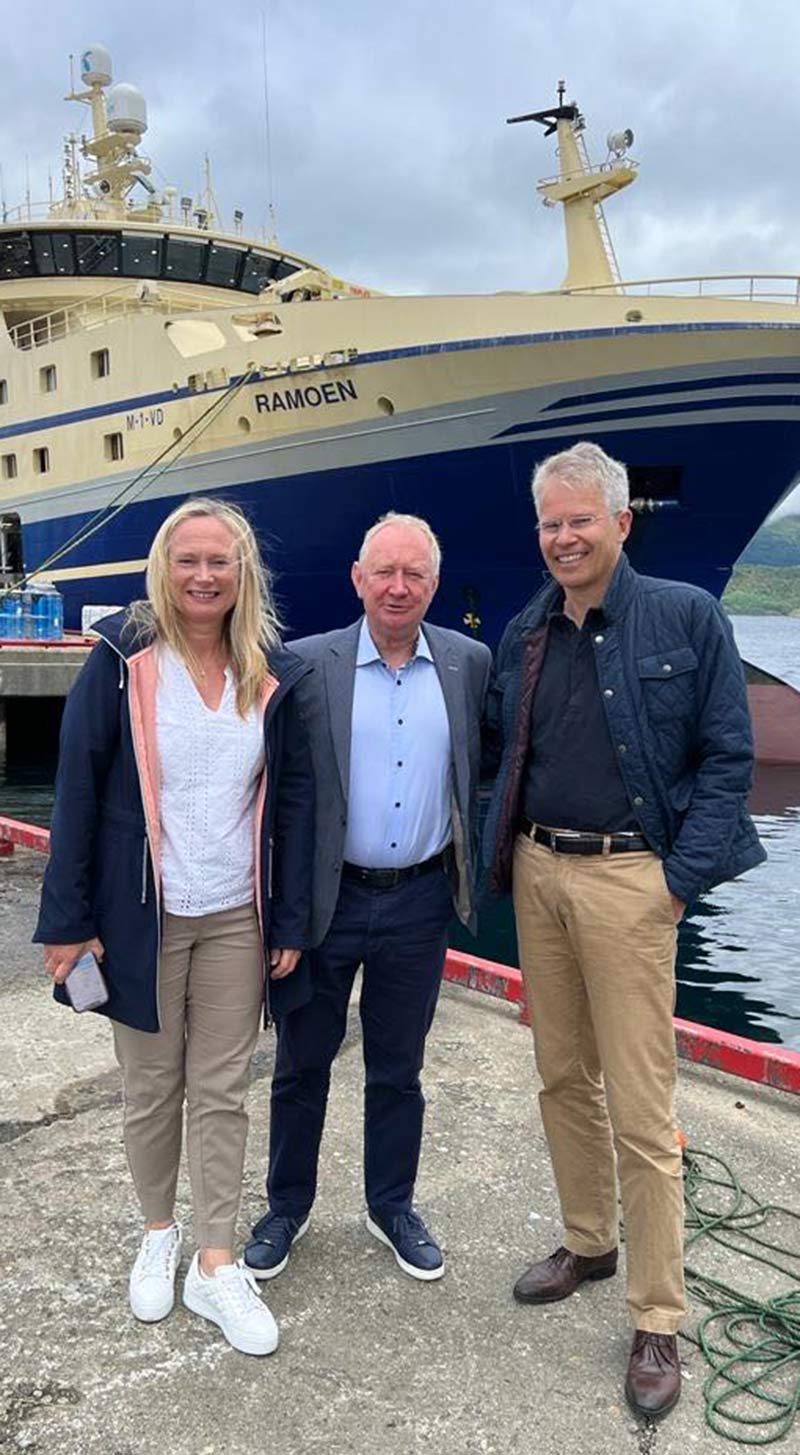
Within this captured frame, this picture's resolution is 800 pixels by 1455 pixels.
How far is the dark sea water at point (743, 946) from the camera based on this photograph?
6828mm

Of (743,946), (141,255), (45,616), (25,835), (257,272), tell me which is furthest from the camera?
(257,272)

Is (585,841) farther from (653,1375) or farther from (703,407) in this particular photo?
(703,407)

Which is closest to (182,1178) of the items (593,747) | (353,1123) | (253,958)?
(353,1123)

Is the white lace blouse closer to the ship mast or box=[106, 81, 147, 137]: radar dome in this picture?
the ship mast

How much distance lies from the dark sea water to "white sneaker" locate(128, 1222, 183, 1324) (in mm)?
4724

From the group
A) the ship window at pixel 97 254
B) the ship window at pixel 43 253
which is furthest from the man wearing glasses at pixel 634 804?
the ship window at pixel 43 253

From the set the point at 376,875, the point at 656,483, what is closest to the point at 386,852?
the point at 376,875

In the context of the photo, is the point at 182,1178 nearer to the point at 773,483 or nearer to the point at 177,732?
the point at 177,732

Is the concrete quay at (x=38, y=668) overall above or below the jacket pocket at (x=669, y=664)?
below

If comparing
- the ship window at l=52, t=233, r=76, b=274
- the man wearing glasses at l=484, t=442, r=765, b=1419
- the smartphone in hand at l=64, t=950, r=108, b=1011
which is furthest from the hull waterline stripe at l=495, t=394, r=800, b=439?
the ship window at l=52, t=233, r=76, b=274

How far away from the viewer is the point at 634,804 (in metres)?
2.39

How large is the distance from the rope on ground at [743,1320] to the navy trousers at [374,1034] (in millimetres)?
813

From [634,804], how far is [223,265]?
18099mm

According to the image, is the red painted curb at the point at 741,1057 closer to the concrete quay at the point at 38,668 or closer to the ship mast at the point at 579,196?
the concrete quay at the point at 38,668
